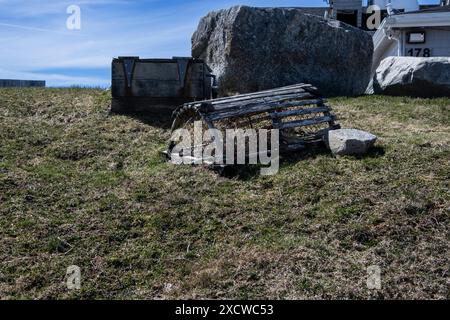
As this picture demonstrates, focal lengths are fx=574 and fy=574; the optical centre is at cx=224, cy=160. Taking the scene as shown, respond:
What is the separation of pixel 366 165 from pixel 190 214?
2.05m

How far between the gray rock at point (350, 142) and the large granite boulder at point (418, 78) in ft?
14.6

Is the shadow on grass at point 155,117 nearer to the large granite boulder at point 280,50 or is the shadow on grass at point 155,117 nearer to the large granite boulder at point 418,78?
the large granite boulder at point 280,50

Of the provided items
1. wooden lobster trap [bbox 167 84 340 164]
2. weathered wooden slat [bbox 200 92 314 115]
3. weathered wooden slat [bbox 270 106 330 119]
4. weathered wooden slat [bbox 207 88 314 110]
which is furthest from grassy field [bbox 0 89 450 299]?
weathered wooden slat [bbox 207 88 314 110]

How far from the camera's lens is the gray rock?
6617 mm

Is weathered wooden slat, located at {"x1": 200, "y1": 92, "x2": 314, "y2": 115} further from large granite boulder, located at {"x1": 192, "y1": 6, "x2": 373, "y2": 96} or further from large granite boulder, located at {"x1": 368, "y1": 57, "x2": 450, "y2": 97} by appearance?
large granite boulder, located at {"x1": 368, "y1": 57, "x2": 450, "y2": 97}

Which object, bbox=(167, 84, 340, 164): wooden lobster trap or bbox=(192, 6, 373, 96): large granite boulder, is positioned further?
bbox=(192, 6, 373, 96): large granite boulder

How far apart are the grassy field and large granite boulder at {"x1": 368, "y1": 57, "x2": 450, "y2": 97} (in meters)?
3.10

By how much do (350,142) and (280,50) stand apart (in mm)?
4618

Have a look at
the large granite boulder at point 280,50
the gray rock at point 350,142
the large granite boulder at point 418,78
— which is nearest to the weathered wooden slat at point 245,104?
the gray rock at point 350,142

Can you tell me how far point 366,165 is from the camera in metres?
6.24

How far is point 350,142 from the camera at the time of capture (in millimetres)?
6621

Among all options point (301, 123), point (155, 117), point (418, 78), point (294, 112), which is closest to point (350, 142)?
point (301, 123)
